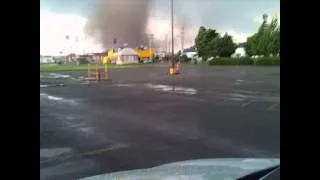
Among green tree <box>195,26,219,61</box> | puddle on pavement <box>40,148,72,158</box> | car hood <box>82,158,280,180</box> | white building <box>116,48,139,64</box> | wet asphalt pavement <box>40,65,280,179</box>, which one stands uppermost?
green tree <box>195,26,219,61</box>

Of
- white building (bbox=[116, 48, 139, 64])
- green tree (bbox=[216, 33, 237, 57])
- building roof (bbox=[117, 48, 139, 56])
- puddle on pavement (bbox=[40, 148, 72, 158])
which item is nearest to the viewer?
puddle on pavement (bbox=[40, 148, 72, 158])

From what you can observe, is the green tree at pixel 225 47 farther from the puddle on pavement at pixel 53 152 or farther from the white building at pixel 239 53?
the puddle on pavement at pixel 53 152

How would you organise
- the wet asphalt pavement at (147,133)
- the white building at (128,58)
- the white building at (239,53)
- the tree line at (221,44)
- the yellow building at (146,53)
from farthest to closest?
the white building at (239,53) → the white building at (128,58) → the yellow building at (146,53) → the tree line at (221,44) → the wet asphalt pavement at (147,133)

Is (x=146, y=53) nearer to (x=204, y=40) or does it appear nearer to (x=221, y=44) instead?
(x=204, y=40)

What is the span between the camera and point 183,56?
127 ft

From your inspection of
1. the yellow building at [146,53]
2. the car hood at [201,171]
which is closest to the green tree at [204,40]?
the yellow building at [146,53]

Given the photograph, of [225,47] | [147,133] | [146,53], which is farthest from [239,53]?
[147,133]

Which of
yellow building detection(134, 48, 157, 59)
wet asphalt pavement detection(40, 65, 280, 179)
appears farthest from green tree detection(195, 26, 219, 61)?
wet asphalt pavement detection(40, 65, 280, 179)

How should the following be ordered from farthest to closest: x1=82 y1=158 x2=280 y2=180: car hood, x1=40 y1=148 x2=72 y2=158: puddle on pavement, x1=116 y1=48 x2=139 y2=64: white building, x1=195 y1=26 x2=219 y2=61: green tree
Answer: x1=116 y1=48 x2=139 y2=64: white building < x1=195 y1=26 x2=219 y2=61: green tree < x1=40 y1=148 x2=72 y2=158: puddle on pavement < x1=82 y1=158 x2=280 y2=180: car hood

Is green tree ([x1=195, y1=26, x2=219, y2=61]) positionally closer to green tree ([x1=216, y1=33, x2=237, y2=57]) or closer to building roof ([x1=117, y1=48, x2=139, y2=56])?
green tree ([x1=216, y1=33, x2=237, y2=57])
